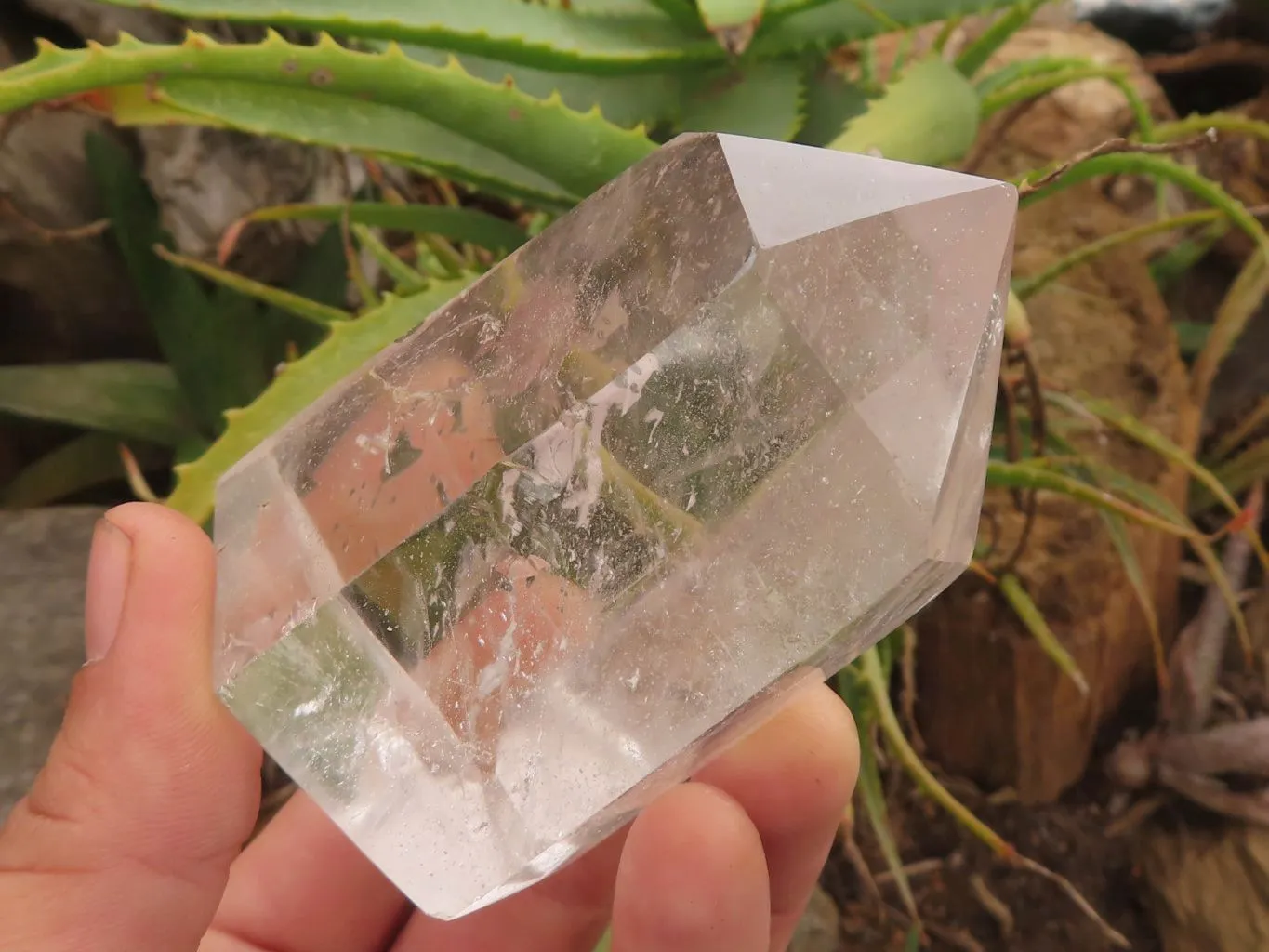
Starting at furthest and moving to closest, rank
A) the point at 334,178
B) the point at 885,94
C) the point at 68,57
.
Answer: the point at 334,178, the point at 885,94, the point at 68,57

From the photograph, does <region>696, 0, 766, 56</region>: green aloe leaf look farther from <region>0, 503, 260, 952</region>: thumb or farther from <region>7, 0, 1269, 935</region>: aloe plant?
<region>0, 503, 260, 952</region>: thumb

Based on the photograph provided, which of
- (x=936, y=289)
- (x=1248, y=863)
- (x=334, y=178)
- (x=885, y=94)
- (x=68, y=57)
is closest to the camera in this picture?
(x=936, y=289)

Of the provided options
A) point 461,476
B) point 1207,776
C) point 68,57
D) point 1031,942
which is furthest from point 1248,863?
point 68,57

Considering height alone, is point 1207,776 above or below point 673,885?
below

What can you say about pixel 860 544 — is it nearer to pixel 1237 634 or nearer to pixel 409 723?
pixel 409 723

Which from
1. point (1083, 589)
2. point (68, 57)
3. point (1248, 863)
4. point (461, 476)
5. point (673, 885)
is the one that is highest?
point (68, 57)
